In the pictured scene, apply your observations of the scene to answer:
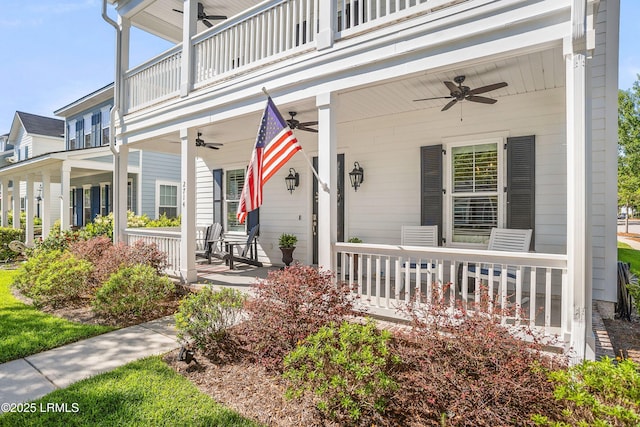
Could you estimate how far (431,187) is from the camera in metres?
5.89

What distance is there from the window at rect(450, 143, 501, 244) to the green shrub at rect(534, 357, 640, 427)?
3.66 meters

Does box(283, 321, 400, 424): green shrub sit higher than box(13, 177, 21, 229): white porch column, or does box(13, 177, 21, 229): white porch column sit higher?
box(13, 177, 21, 229): white porch column

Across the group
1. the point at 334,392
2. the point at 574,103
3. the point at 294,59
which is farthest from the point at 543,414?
the point at 294,59

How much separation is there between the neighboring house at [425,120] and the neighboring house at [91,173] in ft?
17.2

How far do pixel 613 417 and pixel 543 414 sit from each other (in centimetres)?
46

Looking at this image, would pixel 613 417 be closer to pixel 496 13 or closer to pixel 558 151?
pixel 496 13

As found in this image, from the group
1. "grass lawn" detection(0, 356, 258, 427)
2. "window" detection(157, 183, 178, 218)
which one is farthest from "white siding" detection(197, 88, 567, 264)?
"window" detection(157, 183, 178, 218)

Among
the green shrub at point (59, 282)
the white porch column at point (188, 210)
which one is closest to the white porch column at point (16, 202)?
the green shrub at point (59, 282)

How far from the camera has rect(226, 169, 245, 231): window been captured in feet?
29.3

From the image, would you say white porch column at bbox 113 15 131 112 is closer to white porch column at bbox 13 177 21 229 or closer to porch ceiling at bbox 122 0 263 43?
porch ceiling at bbox 122 0 263 43

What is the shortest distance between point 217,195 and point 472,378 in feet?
26.9

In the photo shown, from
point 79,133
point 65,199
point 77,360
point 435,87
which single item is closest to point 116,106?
point 65,199

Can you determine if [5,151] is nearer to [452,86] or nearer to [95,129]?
[95,129]

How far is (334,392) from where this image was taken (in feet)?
7.83
